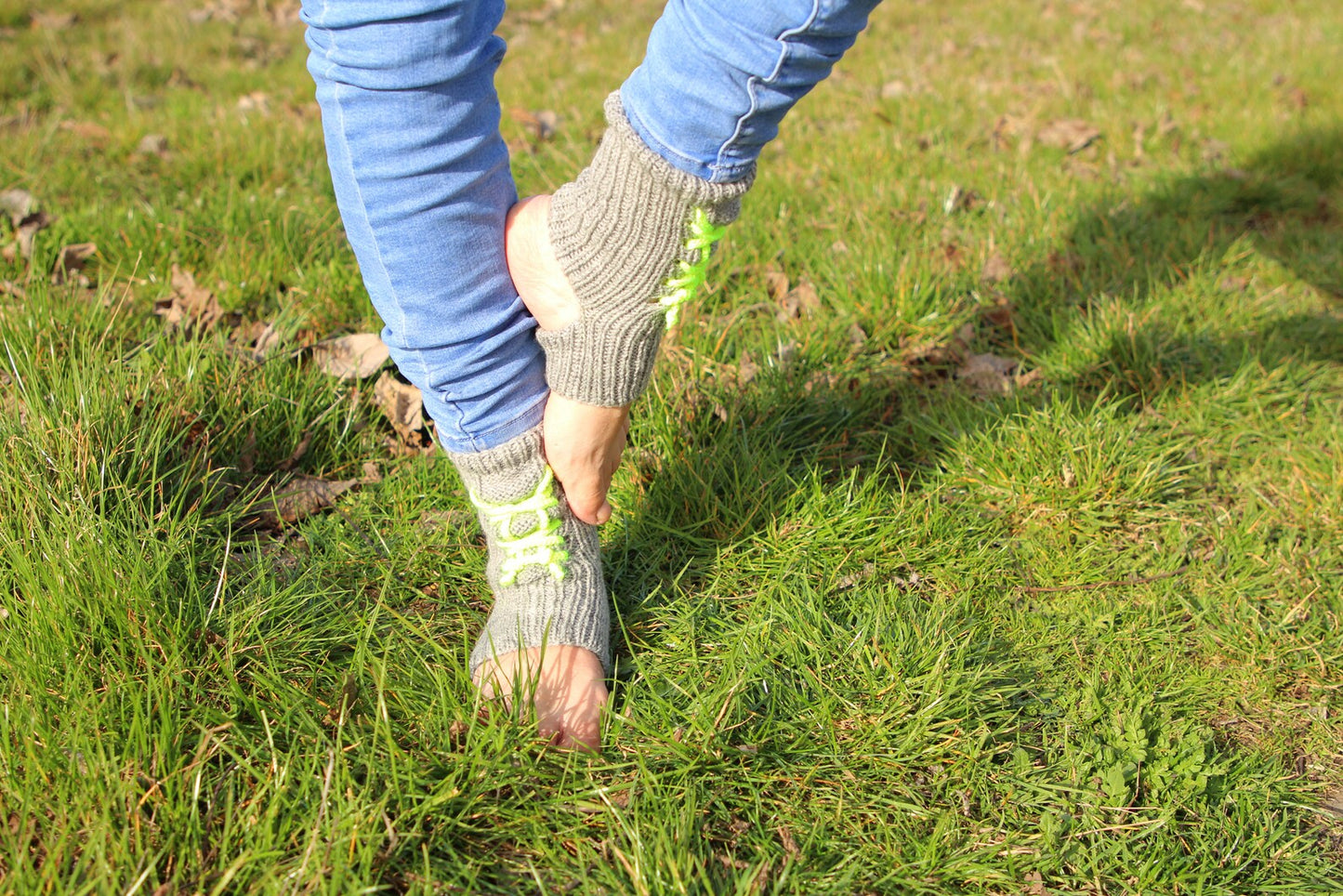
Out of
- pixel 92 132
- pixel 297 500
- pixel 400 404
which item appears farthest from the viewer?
pixel 92 132

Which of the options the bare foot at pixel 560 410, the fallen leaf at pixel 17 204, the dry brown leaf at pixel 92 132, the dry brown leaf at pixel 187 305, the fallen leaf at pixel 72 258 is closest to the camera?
the bare foot at pixel 560 410

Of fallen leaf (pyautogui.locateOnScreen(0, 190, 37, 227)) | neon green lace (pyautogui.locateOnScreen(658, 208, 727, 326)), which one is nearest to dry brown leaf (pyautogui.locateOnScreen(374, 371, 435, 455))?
neon green lace (pyautogui.locateOnScreen(658, 208, 727, 326))

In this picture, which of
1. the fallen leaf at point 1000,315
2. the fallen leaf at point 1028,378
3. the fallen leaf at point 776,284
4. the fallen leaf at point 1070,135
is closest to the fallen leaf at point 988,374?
the fallen leaf at point 1028,378

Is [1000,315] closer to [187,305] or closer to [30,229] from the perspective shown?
[187,305]

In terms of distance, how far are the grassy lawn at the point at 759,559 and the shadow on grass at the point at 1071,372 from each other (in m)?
0.01

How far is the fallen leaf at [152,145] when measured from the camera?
11.9 feet

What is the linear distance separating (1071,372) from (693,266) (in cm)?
146

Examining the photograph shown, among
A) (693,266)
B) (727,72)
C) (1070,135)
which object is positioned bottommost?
(1070,135)

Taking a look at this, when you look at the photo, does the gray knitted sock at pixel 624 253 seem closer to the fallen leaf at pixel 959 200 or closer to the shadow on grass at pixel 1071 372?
the shadow on grass at pixel 1071 372

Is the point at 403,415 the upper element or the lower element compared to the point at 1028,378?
upper

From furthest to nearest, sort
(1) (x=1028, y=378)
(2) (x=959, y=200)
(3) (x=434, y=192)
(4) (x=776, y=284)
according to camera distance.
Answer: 1. (2) (x=959, y=200)
2. (4) (x=776, y=284)
3. (1) (x=1028, y=378)
4. (3) (x=434, y=192)

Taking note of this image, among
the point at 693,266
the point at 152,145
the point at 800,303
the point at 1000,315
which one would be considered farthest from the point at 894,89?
the point at 693,266

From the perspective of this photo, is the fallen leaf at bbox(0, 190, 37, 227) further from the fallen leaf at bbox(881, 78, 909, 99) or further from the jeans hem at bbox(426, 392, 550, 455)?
the fallen leaf at bbox(881, 78, 909, 99)

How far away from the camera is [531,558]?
5.21ft
